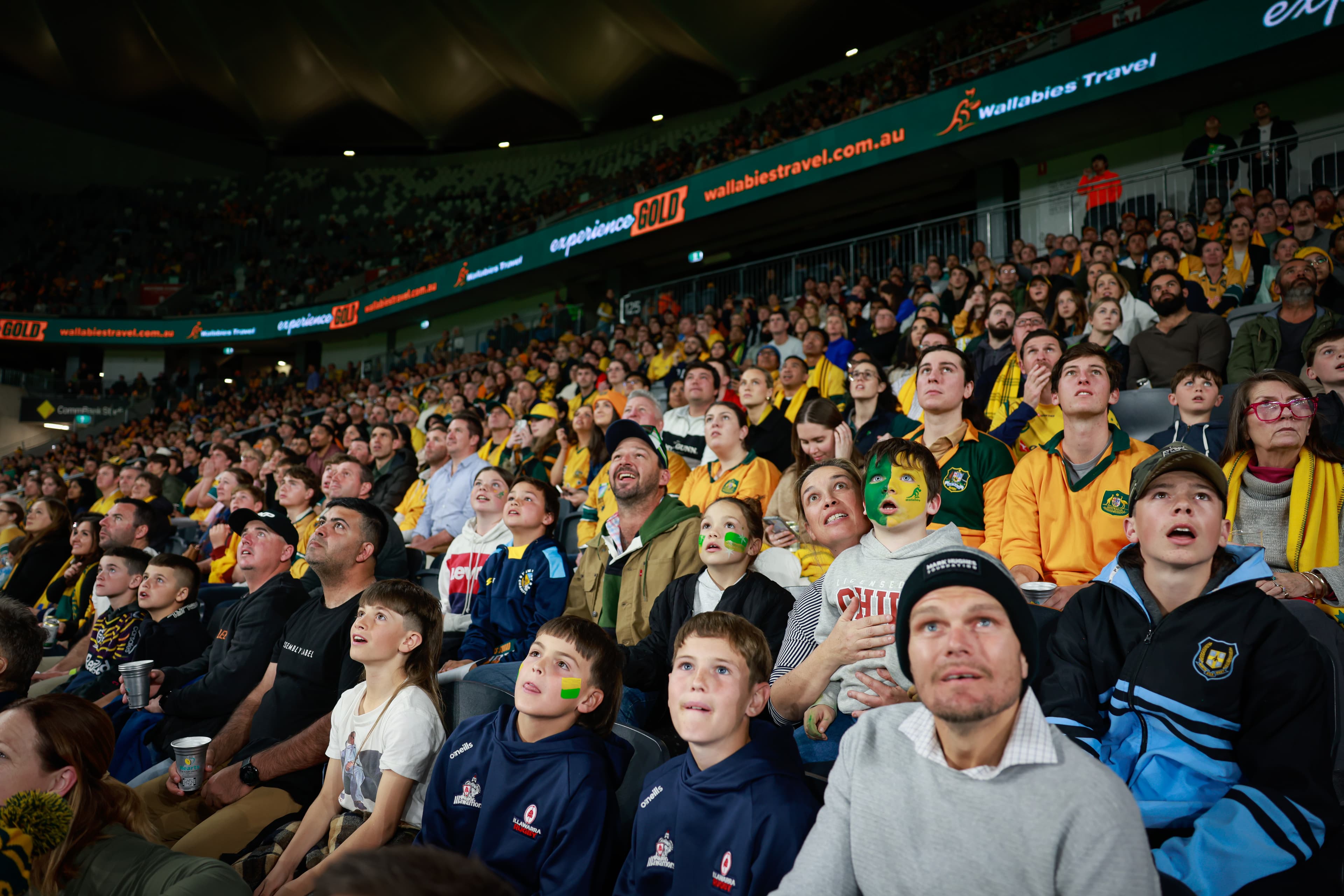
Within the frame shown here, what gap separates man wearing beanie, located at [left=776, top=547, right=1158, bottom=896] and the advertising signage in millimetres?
10963

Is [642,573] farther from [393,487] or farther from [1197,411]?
[393,487]

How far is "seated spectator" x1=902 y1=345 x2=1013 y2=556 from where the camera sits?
3514mm

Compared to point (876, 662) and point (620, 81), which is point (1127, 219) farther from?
point (620, 81)

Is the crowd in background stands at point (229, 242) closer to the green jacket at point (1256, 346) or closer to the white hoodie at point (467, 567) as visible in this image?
the green jacket at point (1256, 346)

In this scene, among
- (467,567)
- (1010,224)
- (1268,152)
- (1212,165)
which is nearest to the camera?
(467,567)

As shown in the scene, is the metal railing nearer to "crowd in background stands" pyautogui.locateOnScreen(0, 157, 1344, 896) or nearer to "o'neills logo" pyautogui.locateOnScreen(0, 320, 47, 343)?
"crowd in background stands" pyautogui.locateOnScreen(0, 157, 1344, 896)

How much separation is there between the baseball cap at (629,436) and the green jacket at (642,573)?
0.39 metres

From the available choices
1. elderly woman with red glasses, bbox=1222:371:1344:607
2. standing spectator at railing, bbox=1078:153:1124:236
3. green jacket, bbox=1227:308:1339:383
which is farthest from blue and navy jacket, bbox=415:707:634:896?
standing spectator at railing, bbox=1078:153:1124:236

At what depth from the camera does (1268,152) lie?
9.03 metres

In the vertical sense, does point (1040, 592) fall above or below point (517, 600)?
above

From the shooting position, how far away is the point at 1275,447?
9.05 feet

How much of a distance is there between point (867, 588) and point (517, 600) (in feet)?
6.42

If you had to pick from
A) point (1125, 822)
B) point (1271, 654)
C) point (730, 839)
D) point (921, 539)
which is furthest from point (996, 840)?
point (921, 539)

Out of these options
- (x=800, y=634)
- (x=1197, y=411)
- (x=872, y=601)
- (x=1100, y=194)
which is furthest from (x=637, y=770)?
(x=1100, y=194)
